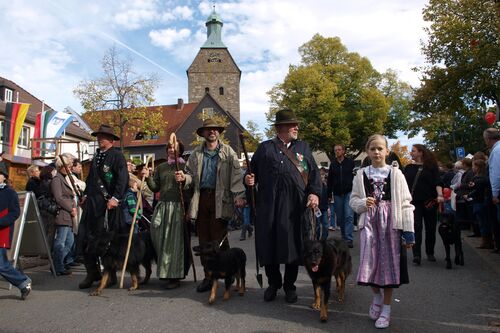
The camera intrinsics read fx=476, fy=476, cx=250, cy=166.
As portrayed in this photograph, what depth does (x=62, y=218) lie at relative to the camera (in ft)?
25.7

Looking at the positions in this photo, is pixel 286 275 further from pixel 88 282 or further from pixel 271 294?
pixel 88 282

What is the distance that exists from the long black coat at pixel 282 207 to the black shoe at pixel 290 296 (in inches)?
15.1

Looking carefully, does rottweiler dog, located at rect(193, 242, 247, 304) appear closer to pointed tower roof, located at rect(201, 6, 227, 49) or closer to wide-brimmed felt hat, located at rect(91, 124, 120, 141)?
wide-brimmed felt hat, located at rect(91, 124, 120, 141)

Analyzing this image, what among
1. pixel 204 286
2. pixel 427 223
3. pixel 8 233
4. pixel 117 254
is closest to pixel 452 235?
pixel 427 223

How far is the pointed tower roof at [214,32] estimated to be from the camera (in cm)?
7592

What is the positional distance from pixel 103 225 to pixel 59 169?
1.94 meters

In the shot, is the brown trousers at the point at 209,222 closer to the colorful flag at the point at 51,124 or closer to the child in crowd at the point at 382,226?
the child in crowd at the point at 382,226

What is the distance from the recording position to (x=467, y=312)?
5031 mm

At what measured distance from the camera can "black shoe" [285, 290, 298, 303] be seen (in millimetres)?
5570

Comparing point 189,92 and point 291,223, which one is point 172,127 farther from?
point 291,223

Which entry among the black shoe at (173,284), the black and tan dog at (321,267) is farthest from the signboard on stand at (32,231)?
Result: the black and tan dog at (321,267)

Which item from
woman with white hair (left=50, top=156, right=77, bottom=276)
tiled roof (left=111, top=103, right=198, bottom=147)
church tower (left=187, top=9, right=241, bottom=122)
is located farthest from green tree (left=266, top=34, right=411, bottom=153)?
woman with white hair (left=50, top=156, right=77, bottom=276)

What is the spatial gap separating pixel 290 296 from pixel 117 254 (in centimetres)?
245

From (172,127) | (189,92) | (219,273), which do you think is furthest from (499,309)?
(189,92)
